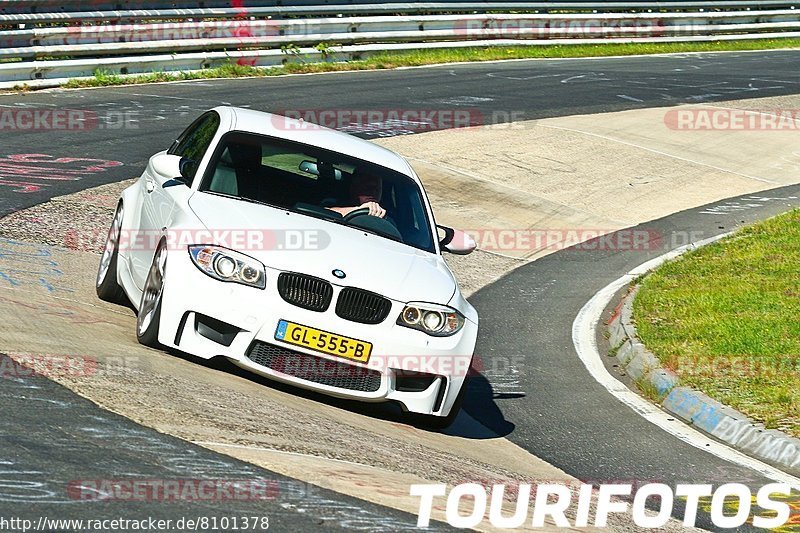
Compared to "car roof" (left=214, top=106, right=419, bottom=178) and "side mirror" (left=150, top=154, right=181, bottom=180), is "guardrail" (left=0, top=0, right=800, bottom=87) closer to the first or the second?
"car roof" (left=214, top=106, right=419, bottom=178)

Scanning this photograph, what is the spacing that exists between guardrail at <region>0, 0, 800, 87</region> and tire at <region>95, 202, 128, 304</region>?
1065cm

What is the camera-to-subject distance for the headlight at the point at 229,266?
7285mm

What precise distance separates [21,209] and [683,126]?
13055mm

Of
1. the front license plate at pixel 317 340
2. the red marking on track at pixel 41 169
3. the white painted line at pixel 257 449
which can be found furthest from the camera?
the red marking on track at pixel 41 169

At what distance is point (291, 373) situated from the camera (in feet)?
23.9

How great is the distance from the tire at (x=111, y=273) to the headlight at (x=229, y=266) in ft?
6.09

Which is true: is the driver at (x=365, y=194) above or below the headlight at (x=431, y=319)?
above

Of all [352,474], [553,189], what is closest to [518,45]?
[553,189]

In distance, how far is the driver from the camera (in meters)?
8.54

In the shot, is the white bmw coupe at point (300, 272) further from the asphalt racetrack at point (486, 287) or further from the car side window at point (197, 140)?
the asphalt racetrack at point (486, 287)

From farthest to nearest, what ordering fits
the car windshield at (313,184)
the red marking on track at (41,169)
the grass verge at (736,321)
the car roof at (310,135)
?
the red marking on track at (41,169), the grass verge at (736,321), the car roof at (310,135), the car windshield at (313,184)

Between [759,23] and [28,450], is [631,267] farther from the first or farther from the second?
[759,23]

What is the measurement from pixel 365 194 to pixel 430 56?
19827mm

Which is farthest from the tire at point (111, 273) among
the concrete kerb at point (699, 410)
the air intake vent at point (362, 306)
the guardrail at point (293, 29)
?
the guardrail at point (293, 29)
